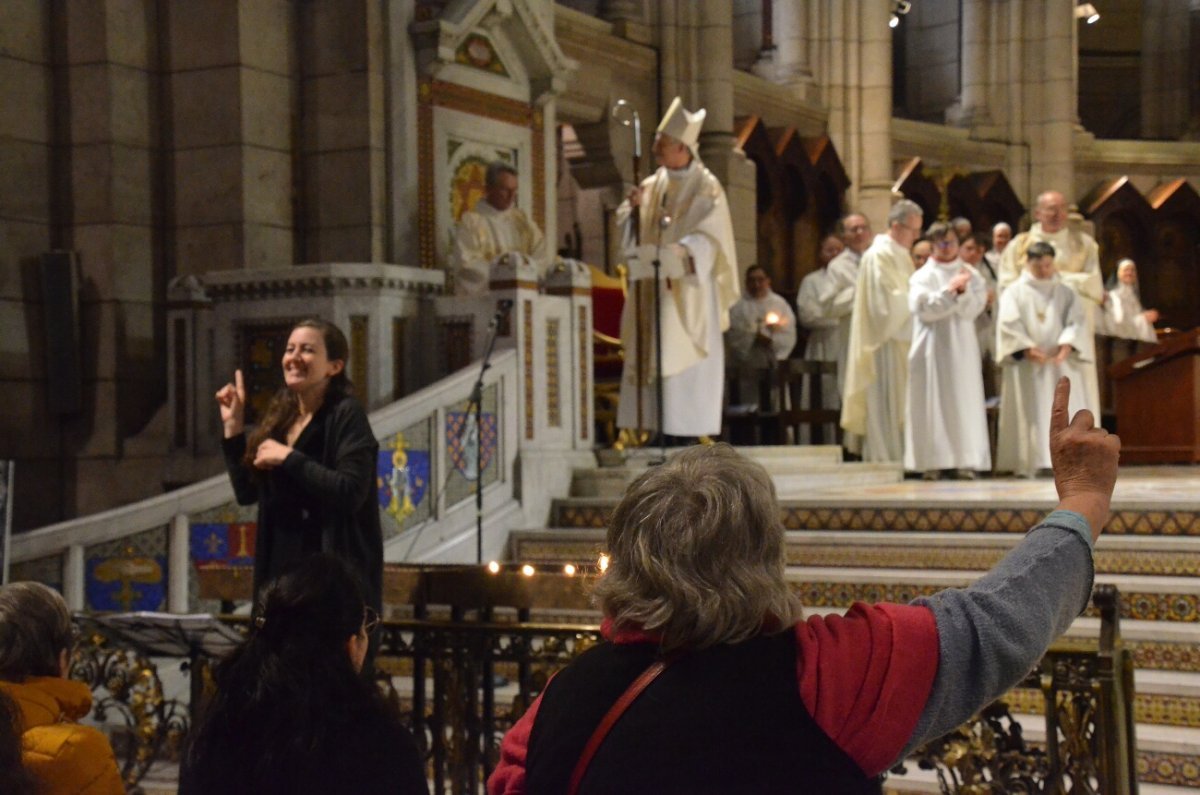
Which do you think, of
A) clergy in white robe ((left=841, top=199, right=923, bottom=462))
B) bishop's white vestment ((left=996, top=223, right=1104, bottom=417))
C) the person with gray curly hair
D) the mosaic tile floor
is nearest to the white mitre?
clergy in white robe ((left=841, top=199, right=923, bottom=462))

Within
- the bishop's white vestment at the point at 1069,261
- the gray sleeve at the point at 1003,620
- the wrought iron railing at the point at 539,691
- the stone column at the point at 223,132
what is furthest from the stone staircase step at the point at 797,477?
the gray sleeve at the point at 1003,620

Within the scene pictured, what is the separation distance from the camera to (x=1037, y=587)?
6.81 feet

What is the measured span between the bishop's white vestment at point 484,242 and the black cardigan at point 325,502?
496 centimetres

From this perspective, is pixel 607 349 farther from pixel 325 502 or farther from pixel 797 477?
pixel 325 502

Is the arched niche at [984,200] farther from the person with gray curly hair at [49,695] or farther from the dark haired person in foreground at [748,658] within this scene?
the dark haired person in foreground at [748,658]

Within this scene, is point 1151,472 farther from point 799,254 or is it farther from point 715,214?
point 799,254

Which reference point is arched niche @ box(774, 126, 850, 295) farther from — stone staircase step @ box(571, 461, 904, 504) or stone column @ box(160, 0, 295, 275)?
stone column @ box(160, 0, 295, 275)

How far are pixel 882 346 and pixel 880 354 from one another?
0.22 ft

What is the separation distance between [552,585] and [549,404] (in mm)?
4054

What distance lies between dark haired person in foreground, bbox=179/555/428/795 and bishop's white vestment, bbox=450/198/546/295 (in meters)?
6.99

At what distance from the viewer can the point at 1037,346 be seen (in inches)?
435

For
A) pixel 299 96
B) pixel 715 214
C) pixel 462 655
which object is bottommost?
pixel 462 655

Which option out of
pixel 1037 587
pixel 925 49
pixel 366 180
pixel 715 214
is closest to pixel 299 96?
pixel 366 180

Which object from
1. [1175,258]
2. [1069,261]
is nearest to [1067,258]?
[1069,261]
